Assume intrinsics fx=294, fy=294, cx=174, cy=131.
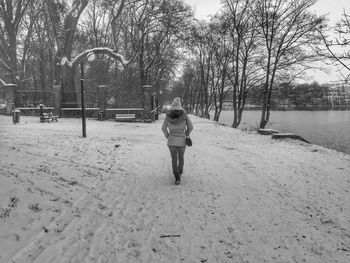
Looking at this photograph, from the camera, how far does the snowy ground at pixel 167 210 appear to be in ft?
11.9

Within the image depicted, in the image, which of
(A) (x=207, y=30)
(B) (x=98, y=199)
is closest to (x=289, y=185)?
(B) (x=98, y=199)

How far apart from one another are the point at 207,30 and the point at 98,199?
95.7ft

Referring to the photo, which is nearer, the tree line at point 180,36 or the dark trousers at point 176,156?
the dark trousers at point 176,156

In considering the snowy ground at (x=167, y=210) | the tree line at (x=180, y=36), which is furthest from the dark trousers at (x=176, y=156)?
the tree line at (x=180, y=36)

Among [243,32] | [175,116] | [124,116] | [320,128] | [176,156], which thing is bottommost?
[320,128]

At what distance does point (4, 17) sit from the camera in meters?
26.9

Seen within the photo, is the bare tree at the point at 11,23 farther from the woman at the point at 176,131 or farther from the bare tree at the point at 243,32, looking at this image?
the woman at the point at 176,131

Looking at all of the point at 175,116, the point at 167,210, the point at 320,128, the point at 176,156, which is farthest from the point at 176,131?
the point at 320,128

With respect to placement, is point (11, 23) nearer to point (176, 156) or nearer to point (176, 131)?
point (176, 131)

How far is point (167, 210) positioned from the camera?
16.3 ft

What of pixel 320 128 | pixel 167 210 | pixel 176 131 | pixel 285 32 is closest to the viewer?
pixel 167 210

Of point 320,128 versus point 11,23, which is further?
point 320,128

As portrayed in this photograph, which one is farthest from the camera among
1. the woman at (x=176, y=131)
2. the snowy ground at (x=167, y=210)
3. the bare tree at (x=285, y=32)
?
the bare tree at (x=285, y=32)

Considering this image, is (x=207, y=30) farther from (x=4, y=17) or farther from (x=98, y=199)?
(x=98, y=199)
